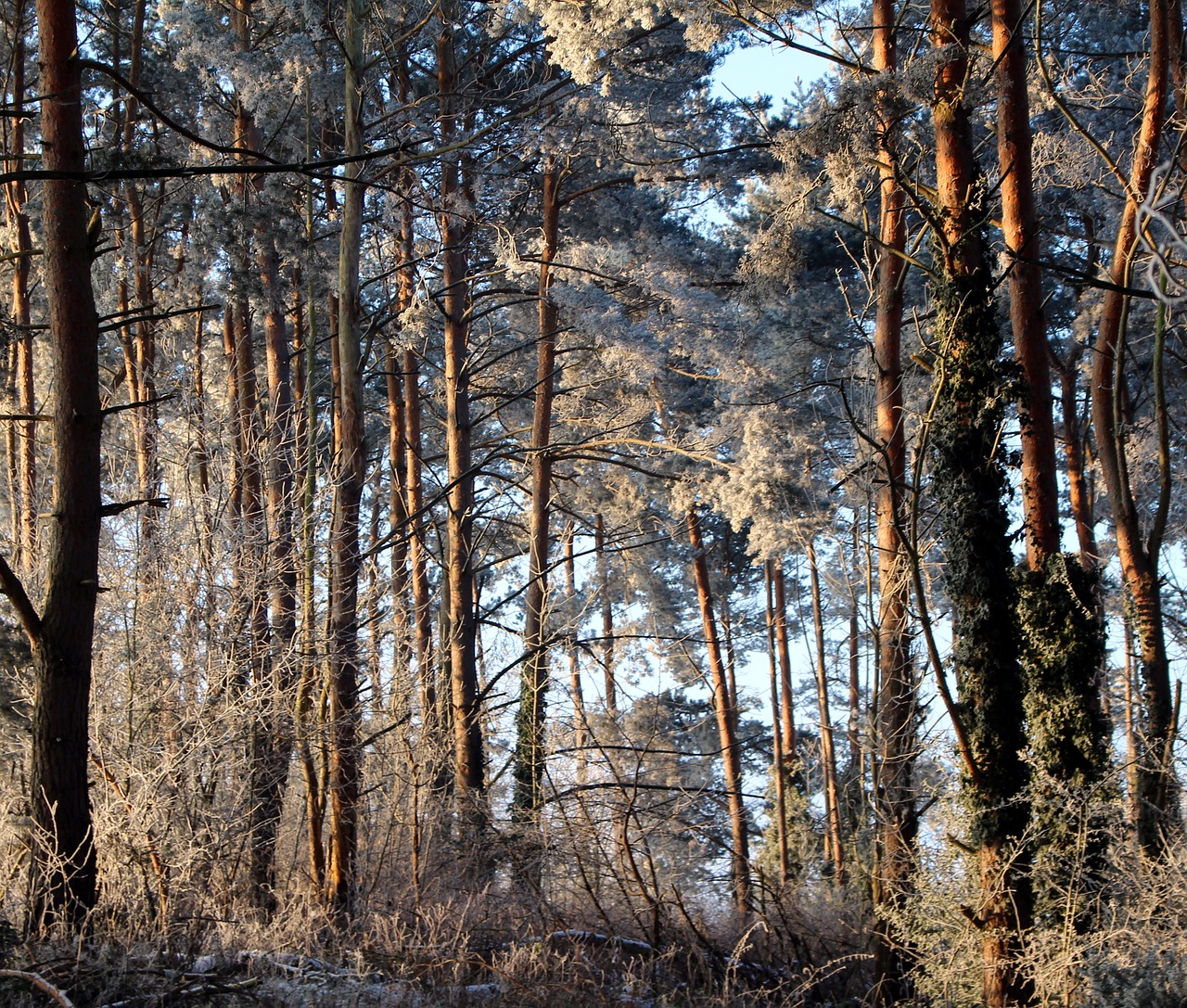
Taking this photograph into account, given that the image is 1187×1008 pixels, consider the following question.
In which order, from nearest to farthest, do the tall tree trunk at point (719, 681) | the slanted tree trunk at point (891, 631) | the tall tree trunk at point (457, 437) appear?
the slanted tree trunk at point (891, 631) → the tall tree trunk at point (457, 437) → the tall tree trunk at point (719, 681)

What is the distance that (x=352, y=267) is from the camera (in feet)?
35.6

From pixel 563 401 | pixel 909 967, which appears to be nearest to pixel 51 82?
pixel 909 967

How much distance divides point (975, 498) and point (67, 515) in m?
6.91

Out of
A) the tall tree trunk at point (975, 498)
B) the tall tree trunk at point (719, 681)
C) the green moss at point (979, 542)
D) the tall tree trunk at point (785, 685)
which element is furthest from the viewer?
the tall tree trunk at point (785, 685)

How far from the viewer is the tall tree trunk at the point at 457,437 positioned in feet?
45.1

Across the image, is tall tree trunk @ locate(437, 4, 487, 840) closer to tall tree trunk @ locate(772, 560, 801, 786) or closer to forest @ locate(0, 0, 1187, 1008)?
forest @ locate(0, 0, 1187, 1008)

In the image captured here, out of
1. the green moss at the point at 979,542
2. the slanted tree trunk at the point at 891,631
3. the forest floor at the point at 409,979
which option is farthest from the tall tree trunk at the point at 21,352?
the green moss at the point at 979,542

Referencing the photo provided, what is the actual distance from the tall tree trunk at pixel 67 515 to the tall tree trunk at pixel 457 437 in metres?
6.09

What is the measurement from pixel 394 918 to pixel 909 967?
A: 442 cm

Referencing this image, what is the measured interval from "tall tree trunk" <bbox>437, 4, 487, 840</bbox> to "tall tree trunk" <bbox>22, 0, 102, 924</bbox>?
609 cm

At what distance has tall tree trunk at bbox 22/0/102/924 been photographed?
6785mm

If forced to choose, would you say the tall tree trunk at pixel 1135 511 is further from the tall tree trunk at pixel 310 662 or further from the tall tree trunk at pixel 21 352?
the tall tree trunk at pixel 21 352

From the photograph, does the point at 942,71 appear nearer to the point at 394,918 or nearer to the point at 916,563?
the point at 916,563

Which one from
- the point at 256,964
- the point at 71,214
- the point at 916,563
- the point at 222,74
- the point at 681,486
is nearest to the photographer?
the point at 256,964
